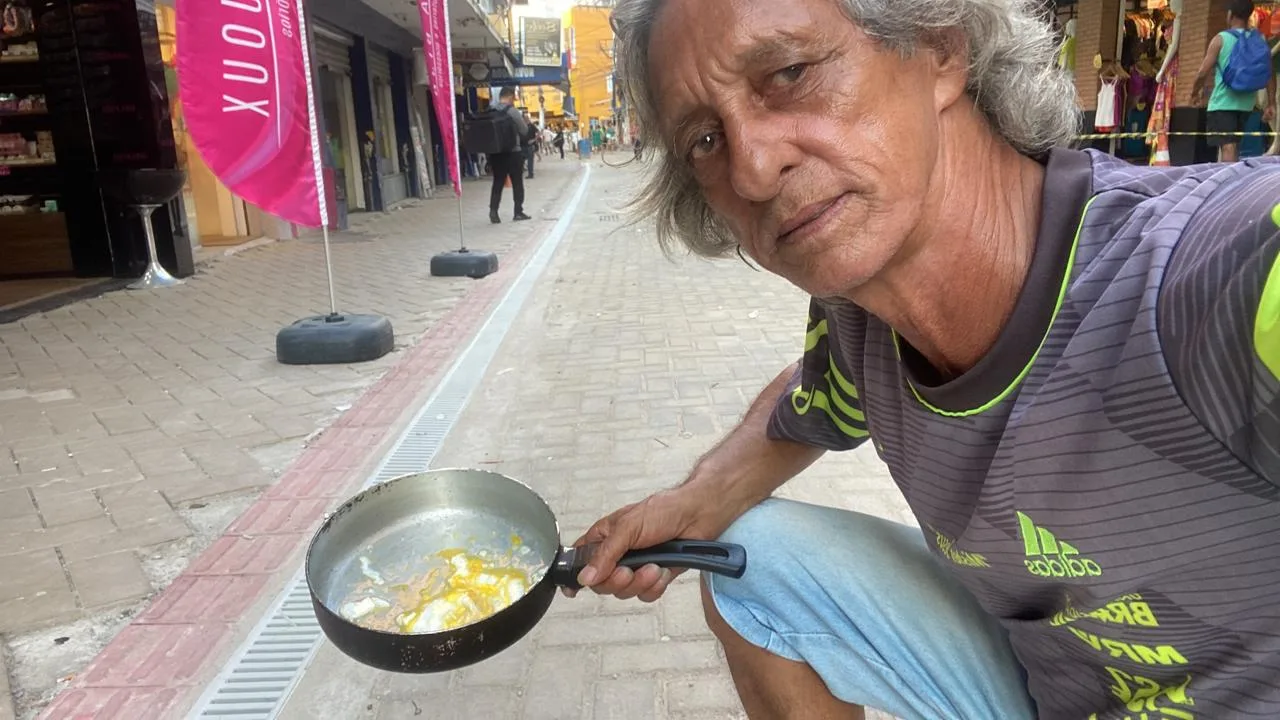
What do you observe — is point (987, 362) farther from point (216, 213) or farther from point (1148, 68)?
point (1148, 68)

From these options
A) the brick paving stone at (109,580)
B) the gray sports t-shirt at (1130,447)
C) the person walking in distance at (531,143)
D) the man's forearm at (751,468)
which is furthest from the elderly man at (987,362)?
the person walking in distance at (531,143)

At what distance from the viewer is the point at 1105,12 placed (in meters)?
13.0

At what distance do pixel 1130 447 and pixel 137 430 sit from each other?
13.9 ft

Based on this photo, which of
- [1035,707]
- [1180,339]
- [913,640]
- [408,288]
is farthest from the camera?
[408,288]

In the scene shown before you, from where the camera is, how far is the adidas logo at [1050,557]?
3.33 feet

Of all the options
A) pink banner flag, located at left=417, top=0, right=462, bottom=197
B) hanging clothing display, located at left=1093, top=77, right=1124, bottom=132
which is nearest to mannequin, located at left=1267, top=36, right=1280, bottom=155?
hanging clothing display, located at left=1093, top=77, right=1124, bottom=132

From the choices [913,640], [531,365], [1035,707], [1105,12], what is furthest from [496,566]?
[1105,12]

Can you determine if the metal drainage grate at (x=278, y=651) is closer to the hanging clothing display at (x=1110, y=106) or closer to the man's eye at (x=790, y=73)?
the man's eye at (x=790, y=73)

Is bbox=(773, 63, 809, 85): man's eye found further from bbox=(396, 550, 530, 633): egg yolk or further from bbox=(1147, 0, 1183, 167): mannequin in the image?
bbox=(1147, 0, 1183, 167): mannequin

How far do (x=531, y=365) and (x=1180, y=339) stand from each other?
4.52 metres

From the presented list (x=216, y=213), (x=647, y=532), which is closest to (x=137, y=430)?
(x=647, y=532)

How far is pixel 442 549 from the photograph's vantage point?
1727 millimetres

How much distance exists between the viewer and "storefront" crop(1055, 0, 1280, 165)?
400 inches

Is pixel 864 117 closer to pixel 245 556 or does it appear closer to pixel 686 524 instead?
pixel 686 524
